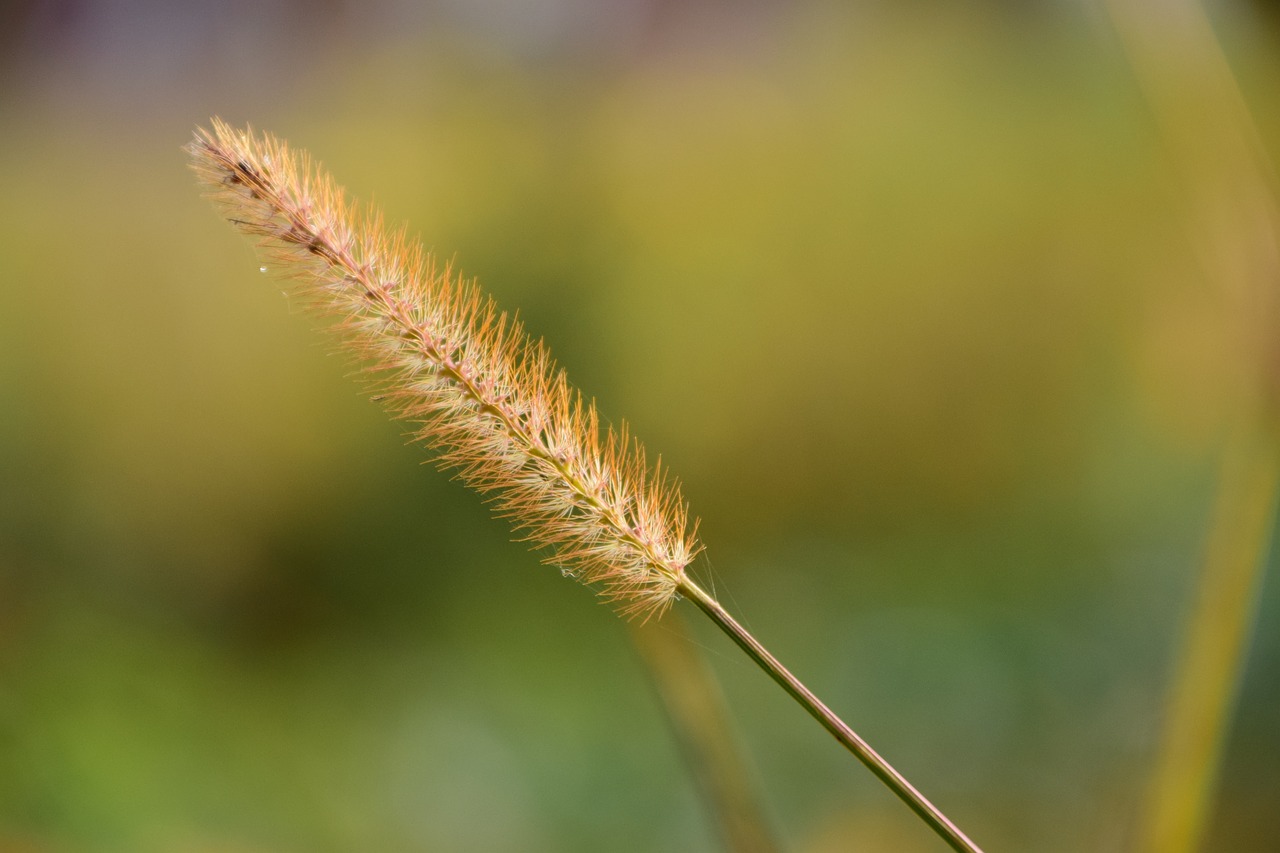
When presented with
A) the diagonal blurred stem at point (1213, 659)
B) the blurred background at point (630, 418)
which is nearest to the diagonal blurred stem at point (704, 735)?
the blurred background at point (630, 418)

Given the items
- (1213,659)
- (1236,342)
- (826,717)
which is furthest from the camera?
(1236,342)

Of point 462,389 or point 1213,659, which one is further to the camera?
point 1213,659

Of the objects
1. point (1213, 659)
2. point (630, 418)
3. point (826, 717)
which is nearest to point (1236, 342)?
point (1213, 659)

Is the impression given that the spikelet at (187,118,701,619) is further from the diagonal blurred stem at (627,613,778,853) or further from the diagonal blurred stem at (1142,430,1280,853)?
the diagonal blurred stem at (1142,430,1280,853)

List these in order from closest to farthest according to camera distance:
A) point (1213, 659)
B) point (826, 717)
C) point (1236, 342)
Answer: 1. point (826, 717)
2. point (1213, 659)
3. point (1236, 342)

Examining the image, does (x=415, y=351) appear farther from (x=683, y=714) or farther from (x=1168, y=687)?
(x=1168, y=687)

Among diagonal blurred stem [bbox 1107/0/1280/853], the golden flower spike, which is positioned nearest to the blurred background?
diagonal blurred stem [bbox 1107/0/1280/853]

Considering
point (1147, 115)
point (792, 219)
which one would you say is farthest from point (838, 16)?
point (1147, 115)

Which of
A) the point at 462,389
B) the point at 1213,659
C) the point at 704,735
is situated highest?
the point at 462,389

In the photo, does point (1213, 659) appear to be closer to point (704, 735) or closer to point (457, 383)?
point (704, 735)
